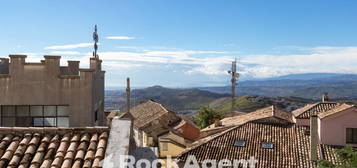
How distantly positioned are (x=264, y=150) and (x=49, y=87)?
16.4 meters

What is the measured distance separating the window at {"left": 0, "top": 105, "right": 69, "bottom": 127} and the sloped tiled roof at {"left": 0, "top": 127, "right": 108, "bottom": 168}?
548 centimetres

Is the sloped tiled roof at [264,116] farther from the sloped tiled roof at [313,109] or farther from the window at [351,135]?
the window at [351,135]

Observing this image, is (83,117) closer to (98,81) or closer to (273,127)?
(98,81)

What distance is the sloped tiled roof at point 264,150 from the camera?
78.3 feet

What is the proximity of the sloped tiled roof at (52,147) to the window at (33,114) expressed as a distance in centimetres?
548

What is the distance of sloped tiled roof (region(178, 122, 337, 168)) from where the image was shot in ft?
78.3

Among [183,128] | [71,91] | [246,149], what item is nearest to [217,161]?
[246,149]

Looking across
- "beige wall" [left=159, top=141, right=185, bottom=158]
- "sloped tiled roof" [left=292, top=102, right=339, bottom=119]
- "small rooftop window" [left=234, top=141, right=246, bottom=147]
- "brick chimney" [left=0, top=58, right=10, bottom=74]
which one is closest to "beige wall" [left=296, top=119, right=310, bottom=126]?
"sloped tiled roof" [left=292, top=102, right=339, bottom=119]

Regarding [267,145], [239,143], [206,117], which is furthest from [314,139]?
[206,117]

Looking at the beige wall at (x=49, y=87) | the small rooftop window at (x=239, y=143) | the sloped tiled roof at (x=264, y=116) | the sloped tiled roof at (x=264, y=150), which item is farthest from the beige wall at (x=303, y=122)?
the beige wall at (x=49, y=87)

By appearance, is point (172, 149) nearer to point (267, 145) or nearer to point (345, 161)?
point (267, 145)

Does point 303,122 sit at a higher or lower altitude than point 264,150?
higher

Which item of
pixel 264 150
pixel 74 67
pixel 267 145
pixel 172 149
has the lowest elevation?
pixel 172 149

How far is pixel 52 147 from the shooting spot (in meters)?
7.54
